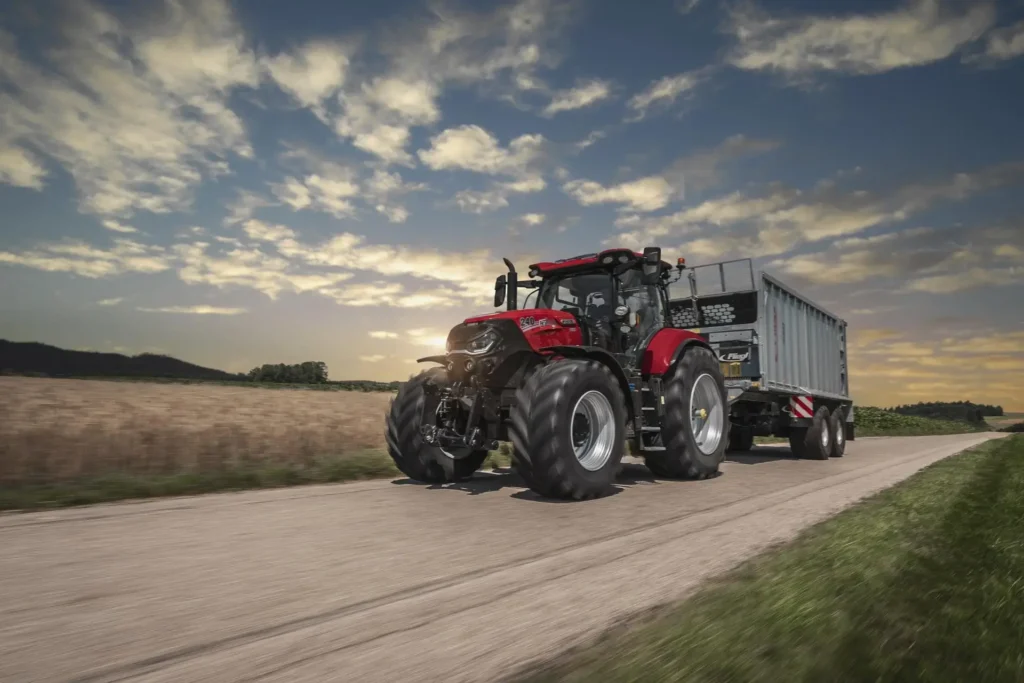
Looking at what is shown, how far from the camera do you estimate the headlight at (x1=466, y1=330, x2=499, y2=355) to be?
6.60 m

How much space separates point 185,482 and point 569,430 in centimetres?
384

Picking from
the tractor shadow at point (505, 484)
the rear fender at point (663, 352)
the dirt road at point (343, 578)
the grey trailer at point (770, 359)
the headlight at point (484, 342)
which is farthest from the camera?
the grey trailer at point (770, 359)

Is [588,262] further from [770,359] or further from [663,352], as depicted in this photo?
[770,359]

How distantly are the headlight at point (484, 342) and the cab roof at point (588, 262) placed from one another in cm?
188

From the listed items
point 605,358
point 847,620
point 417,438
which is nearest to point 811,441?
point 605,358

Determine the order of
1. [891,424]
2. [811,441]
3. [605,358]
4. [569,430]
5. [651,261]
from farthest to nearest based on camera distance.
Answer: [891,424]
[811,441]
[651,261]
[605,358]
[569,430]

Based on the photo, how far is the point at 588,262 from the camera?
797cm

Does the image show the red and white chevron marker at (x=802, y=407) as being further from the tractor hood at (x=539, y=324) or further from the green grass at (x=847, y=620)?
the green grass at (x=847, y=620)

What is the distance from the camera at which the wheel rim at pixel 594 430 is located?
21.2 ft

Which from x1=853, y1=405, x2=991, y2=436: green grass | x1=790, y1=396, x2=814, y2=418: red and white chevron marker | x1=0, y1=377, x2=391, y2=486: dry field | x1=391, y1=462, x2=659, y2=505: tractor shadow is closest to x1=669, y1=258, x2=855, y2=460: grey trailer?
x1=790, y1=396, x2=814, y2=418: red and white chevron marker

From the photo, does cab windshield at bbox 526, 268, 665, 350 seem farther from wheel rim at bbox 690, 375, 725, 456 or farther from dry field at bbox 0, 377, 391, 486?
dry field at bbox 0, 377, 391, 486

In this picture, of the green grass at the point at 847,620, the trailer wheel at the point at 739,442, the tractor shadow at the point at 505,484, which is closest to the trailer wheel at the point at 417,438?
the tractor shadow at the point at 505,484

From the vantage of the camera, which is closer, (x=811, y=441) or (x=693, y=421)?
(x=693, y=421)

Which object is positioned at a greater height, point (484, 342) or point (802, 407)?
point (484, 342)
